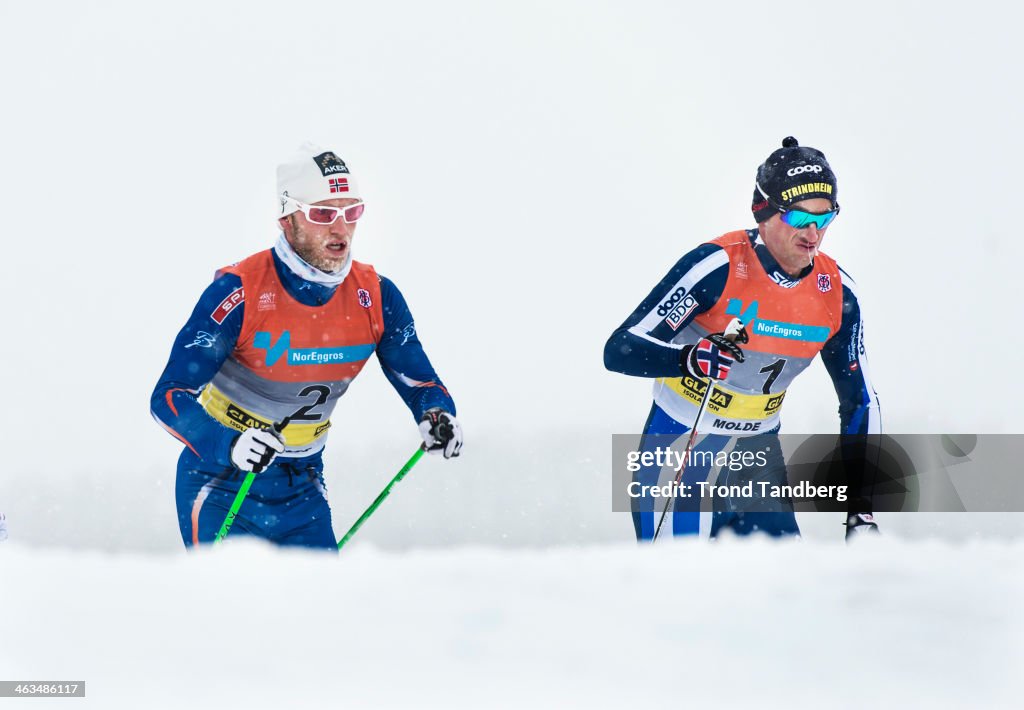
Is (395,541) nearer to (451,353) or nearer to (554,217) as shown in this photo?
(451,353)

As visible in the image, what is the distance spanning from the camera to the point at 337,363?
571cm

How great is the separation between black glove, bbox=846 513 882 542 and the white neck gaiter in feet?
8.52

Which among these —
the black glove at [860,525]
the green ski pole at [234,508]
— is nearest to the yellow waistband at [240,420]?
the green ski pole at [234,508]

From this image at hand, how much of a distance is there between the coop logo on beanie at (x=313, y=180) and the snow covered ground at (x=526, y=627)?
201 cm

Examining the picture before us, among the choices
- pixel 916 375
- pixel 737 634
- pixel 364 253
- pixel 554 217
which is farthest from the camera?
pixel 554 217

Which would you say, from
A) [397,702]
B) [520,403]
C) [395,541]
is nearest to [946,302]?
[520,403]

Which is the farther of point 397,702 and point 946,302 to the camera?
point 946,302

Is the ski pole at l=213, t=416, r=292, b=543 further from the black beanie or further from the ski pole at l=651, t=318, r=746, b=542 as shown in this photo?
the black beanie

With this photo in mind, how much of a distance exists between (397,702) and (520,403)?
1788 cm

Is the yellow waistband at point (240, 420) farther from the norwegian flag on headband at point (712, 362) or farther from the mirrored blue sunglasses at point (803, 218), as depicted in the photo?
the mirrored blue sunglasses at point (803, 218)

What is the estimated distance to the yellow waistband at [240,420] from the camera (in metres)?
5.70

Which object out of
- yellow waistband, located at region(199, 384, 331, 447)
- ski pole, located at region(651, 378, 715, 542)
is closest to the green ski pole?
yellow waistband, located at region(199, 384, 331, 447)

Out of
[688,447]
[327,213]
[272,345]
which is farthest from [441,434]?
[688,447]

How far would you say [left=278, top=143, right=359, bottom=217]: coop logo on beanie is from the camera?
219 inches
